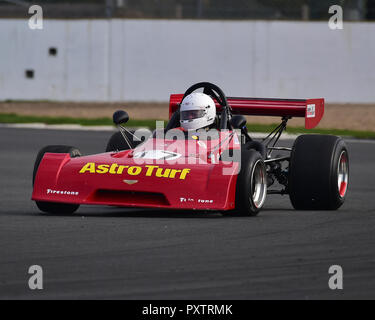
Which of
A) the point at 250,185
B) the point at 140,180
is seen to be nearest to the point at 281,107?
the point at 250,185

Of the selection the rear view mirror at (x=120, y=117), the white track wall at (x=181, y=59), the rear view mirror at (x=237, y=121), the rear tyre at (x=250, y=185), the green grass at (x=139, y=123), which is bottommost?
the rear tyre at (x=250, y=185)

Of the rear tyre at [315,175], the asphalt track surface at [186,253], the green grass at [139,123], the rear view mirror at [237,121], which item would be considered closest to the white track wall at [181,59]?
the green grass at [139,123]

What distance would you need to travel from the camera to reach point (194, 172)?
10086 mm

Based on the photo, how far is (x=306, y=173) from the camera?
36.0ft

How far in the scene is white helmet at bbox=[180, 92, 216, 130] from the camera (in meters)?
11.4

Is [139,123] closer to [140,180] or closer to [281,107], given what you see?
[281,107]

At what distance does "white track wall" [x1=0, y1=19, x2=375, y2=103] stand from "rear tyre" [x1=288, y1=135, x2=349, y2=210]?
98.5 ft

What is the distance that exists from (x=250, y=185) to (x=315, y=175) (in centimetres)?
113

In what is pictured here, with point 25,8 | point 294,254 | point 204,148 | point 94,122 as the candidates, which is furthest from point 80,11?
point 294,254

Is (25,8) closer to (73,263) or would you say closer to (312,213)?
(312,213)

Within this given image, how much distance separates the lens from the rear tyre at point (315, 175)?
36.1 ft

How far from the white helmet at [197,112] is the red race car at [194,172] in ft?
0.04

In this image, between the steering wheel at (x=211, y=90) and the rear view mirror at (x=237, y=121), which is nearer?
the rear view mirror at (x=237, y=121)

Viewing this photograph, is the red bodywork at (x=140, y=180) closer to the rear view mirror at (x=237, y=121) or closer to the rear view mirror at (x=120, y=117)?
the rear view mirror at (x=237, y=121)
